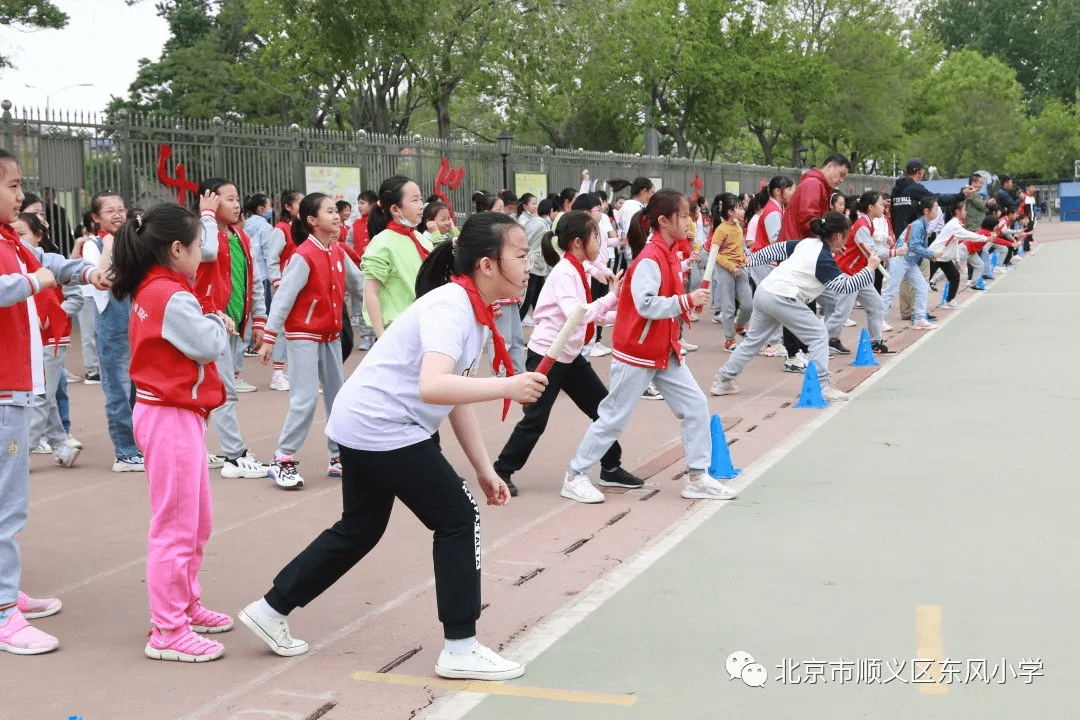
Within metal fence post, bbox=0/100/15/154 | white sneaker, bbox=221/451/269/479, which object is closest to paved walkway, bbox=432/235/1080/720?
white sneaker, bbox=221/451/269/479

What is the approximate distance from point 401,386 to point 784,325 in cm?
736

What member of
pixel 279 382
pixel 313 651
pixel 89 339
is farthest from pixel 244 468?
pixel 89 339

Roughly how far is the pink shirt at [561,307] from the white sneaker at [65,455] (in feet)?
11.0

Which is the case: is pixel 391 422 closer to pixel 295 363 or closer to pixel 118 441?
pixel 295 363

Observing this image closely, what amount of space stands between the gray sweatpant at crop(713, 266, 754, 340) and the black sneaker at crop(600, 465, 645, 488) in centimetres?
707

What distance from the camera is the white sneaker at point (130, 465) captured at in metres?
8.86

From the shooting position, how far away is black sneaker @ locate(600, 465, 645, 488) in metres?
8.16

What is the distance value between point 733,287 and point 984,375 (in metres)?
3.26

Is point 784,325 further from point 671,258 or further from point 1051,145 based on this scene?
point 1051,145

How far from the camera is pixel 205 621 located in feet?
17.5

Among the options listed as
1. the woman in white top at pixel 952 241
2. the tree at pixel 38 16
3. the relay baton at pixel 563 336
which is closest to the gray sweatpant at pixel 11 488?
the relay baton at pixel 563 336

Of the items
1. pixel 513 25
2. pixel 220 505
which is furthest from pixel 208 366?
pixel 513 25

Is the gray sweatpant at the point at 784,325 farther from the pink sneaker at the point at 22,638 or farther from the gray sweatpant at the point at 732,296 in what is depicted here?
the pink sneaker at the point at 22,638

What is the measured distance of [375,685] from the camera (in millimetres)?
4711
